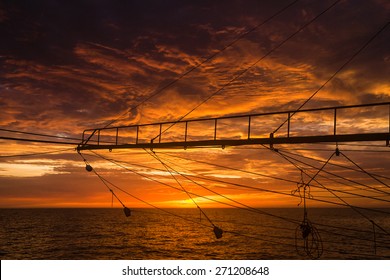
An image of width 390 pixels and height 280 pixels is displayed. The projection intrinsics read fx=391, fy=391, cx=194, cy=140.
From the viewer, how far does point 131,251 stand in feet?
212

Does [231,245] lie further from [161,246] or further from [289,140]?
[289,140]

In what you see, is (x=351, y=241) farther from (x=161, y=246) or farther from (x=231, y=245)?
(x=161, y=246)

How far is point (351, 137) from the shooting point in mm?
11641
